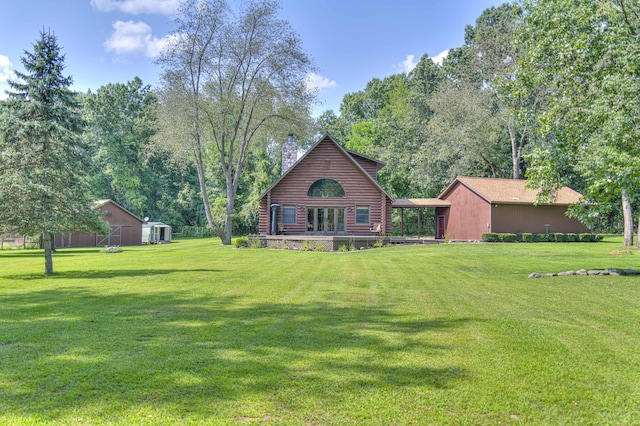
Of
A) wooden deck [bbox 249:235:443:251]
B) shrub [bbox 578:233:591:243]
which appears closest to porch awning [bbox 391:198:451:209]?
wooden deck [bbox 249:235:443:251]

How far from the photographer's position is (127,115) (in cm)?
5081

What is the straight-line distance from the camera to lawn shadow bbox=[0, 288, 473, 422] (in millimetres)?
3396

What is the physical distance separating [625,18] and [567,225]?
70.1 feet

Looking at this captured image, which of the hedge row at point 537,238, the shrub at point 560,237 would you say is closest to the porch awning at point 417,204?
the hedge row at point 537,238

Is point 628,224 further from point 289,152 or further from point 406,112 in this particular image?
point 406,112

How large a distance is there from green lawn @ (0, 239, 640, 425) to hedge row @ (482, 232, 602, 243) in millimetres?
18262

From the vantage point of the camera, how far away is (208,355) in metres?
4.38

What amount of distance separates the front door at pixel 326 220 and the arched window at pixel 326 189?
80 centimetres

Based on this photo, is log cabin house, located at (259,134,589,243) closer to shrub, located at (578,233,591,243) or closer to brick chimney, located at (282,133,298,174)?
shrub, located at (578,233,591,243)

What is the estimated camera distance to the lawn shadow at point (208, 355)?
11.1 feet

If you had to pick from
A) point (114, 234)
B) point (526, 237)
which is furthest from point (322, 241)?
point (114, 234)

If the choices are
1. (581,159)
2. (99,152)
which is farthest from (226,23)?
(99,152)

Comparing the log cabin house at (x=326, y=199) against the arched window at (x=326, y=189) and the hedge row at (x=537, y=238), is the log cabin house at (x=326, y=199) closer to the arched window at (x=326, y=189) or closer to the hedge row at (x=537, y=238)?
the arched window at (x=326, y=189)

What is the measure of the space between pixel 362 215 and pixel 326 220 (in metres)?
2.24
